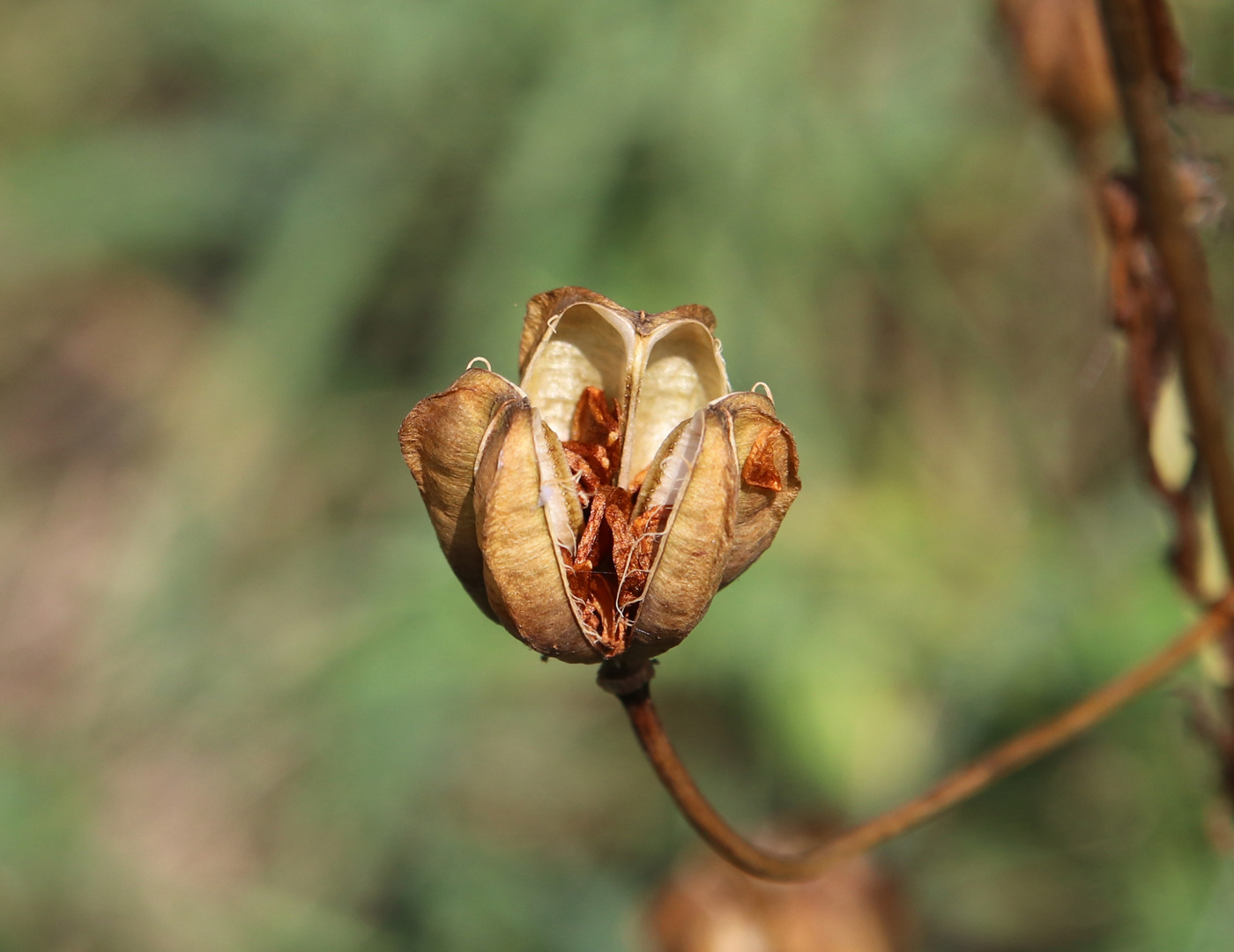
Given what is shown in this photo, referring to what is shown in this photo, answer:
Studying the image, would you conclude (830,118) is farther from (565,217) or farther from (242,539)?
(242,539)

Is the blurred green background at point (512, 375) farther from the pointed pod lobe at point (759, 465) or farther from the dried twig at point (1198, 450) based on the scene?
the pointed pod lobe at point (759, 465)

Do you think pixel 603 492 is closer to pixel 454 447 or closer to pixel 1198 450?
pixel 454 447

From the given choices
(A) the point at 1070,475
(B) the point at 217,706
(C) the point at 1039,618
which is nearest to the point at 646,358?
(C) the point at 1039,618

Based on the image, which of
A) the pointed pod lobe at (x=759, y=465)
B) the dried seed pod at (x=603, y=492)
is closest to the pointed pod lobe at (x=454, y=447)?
the dried seed pod at (x=603, y=492)

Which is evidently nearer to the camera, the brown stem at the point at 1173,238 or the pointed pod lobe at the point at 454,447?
the pointed pod lobe at the point at 454,447

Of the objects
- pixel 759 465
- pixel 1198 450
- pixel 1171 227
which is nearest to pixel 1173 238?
pixel 1171 227
